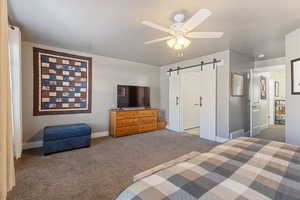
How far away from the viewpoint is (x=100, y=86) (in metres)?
4.15

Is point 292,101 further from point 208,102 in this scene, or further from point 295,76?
point 208,102

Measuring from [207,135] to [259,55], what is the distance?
8.59ft

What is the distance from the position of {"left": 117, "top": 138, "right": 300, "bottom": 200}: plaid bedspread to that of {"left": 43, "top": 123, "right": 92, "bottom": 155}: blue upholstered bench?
268 cm

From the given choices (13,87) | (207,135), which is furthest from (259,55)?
(13,87)

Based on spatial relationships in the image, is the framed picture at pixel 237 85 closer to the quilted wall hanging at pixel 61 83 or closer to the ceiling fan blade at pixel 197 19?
the ceiling fan blade at pixel 197 19

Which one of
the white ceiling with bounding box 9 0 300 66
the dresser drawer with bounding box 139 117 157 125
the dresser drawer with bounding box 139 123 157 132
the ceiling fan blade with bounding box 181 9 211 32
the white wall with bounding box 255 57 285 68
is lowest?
the dresser drawer with bounding box 139 123 157 132

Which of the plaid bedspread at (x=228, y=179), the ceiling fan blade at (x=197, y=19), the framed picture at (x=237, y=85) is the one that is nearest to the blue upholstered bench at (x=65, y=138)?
the plaid bedspread at (x=228, y=179)

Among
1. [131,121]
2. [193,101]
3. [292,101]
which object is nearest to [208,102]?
[193,101]

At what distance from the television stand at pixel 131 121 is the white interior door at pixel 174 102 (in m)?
0.63

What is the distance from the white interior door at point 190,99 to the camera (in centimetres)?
500

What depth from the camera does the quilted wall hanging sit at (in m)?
3.31

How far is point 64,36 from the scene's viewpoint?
2854 mm

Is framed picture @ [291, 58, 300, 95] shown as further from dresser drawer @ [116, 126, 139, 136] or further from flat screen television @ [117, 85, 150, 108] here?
dresser drawer @ [116, 126, 139, 136]

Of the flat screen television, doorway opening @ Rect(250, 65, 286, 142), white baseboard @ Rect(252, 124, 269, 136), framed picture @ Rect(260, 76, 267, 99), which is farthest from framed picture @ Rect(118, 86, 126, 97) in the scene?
framed picture @ Rect(260, 76, 267, 99)
